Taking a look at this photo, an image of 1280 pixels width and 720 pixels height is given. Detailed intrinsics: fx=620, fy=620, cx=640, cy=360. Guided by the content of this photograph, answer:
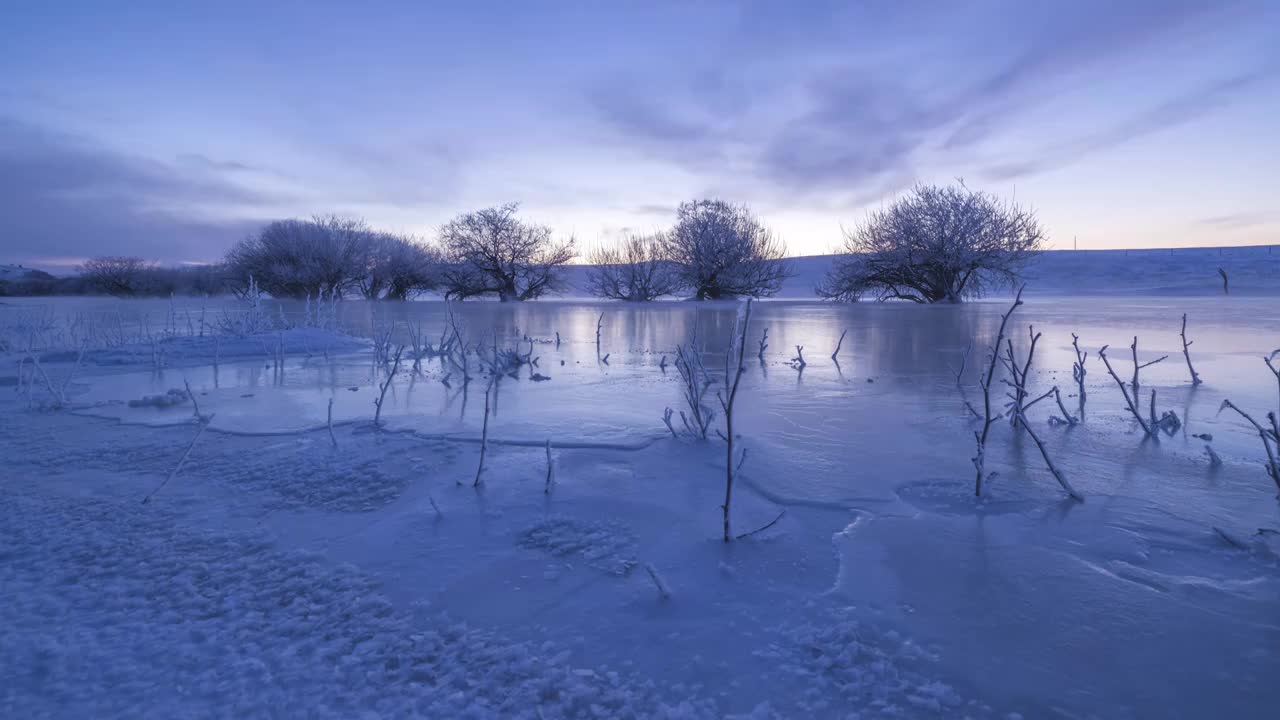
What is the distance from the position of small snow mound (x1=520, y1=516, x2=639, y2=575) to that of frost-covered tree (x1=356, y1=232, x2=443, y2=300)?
98.7 ft

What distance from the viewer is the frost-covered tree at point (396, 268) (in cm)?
3112

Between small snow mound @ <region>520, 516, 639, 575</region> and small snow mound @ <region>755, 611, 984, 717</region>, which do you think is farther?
small snow mound @ <region>520, 516, 639, 575</region>

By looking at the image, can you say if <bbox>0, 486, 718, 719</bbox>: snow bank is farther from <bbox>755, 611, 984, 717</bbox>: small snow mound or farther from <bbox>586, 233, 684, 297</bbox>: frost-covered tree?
<bbox>586, 233, 684, 297</bbox>: frost-covered tree

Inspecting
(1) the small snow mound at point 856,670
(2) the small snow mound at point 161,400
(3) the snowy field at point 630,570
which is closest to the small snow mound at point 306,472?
(3) the snowy field at point 630,570

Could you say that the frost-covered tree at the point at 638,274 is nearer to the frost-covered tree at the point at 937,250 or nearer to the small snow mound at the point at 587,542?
the frost-covered tree at the point at 937,250

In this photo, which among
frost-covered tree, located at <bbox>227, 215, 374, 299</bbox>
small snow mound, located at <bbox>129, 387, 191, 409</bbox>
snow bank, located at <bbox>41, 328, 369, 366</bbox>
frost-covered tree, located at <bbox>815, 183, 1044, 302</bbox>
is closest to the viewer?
small snow mound, located at <bbox>129, 387, 191, 409</bbox>

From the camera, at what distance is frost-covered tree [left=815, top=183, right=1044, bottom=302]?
2047cm

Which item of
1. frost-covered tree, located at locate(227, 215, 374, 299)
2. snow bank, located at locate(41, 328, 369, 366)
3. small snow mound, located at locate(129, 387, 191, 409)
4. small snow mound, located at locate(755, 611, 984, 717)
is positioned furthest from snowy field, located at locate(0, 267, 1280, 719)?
frost-covered tree, located at locate(227, 215, 374, 299)

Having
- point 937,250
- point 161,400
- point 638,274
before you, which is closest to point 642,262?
point 638,274

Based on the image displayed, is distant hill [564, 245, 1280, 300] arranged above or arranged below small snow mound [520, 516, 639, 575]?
above

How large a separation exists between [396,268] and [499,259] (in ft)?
18.8

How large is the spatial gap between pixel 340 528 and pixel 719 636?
136 centimetres

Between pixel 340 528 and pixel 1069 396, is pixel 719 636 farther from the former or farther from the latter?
pixel 1069 396

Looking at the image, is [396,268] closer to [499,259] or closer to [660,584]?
[499,259]
